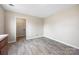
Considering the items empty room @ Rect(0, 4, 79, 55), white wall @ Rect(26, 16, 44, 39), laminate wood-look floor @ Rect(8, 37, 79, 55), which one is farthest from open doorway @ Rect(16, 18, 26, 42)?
laminate wood-look floor @ Rect(8, 37, 79, 55)

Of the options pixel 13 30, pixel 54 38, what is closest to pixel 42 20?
pixel 54 38

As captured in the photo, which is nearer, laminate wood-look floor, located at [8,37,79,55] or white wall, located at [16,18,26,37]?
laminate wood-look floor, located at [8,37,79,55]

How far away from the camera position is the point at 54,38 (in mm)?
4273

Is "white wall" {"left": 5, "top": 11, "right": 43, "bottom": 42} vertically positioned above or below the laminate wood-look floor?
above

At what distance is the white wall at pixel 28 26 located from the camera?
3522 millimetres

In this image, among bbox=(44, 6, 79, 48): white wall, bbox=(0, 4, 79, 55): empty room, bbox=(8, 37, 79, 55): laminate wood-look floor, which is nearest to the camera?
bbox=(8, 37, 79, 55): laminate wood-look floor

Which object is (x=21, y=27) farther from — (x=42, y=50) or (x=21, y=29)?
(x=42, y=50)

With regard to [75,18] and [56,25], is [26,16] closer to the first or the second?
[56,25]

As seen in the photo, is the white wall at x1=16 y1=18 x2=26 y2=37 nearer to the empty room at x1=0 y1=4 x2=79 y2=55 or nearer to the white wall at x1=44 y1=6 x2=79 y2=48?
the empty room at x1=0 y1=4 x2=79 y2=55

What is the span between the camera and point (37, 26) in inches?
208

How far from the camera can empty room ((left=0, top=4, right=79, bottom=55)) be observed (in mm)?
2615

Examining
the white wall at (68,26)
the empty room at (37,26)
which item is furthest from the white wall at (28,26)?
the white wall at (68,26)

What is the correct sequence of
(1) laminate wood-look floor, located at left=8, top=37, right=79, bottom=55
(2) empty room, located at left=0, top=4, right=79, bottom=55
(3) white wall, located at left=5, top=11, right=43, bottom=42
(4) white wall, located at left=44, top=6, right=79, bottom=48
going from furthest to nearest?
1. (3) white wall, located at left=5, top=11, right=43, bottom=42
2. (4) white wall, located at left=44, top=6, right=79, bottom=48
3. (2) empty room, located at left=0, top=4, right=79, bottom=55
4. (1) laminate wood-look floor, located at left=8, top=37, right=79, bottom=55
